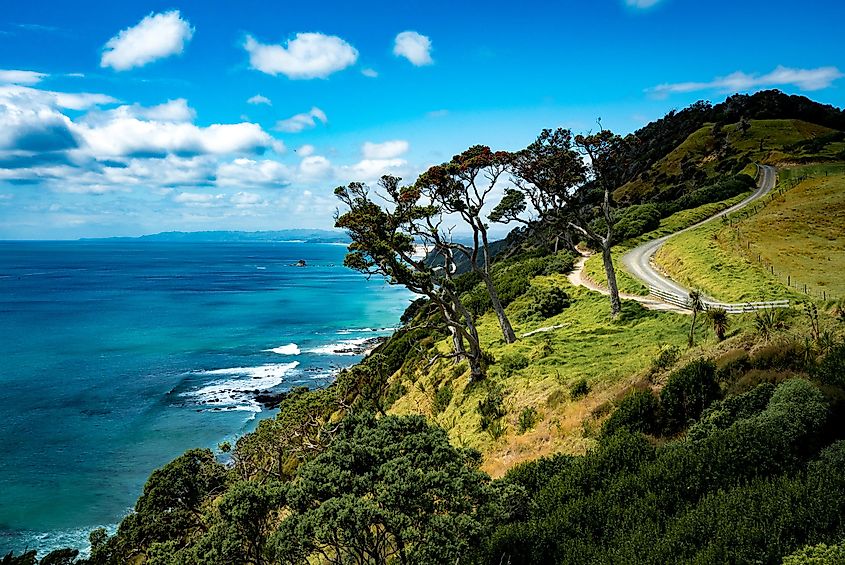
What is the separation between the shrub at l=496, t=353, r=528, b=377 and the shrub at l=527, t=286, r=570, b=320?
31.9ft

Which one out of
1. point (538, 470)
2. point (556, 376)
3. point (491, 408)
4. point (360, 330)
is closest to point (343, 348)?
point (360, 330)

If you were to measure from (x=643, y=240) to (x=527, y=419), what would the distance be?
3888cm

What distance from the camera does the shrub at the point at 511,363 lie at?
25.3 metres

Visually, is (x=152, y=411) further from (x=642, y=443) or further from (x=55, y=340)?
(x=642, y=443)

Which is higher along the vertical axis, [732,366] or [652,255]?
[652,255]

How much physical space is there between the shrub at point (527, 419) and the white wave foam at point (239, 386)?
34.1 m

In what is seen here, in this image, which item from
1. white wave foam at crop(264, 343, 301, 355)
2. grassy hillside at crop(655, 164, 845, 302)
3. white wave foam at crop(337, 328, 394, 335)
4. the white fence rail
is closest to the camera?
the white fence rail

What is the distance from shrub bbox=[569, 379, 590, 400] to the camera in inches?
799

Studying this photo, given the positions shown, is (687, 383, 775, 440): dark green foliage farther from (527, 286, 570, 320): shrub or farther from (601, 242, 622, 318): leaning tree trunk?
(527, 286, 570, 320): shrub

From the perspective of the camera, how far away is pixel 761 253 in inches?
1387

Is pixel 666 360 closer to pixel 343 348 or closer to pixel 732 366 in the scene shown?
pixel 732 366

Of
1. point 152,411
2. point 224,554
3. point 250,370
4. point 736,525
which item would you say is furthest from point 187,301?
point 736,525

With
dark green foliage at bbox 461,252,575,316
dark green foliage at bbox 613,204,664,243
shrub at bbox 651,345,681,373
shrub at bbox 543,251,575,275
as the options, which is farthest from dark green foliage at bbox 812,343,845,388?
dark green foliage at bbox 613,204,664,243

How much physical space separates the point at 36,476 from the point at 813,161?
8688 cm
